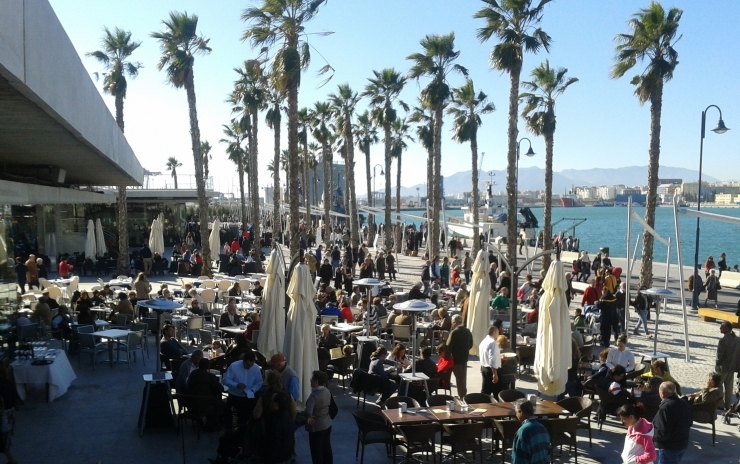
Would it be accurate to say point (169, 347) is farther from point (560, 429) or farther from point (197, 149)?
point (197, 149)

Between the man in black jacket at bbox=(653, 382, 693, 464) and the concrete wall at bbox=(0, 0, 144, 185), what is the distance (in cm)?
790

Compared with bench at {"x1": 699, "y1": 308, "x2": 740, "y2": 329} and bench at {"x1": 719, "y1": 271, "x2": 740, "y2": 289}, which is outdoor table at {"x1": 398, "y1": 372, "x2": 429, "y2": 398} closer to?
bench at {"x1": 699, "y1": 308, "x2": 740, "y2": 329}

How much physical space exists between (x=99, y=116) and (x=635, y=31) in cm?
2155

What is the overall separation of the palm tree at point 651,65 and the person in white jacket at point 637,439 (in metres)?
18.2

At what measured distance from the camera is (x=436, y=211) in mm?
33406

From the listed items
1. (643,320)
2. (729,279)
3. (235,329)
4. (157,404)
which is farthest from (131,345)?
(729,279)

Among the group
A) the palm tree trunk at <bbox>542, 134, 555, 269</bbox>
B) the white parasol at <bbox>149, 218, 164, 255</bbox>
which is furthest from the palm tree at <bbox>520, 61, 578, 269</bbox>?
the white parasol at <bbox>149, 218, 164, 255</bbox>

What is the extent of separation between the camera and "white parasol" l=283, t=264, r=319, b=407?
10.8m

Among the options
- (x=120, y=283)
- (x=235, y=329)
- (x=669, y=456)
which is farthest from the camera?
(x=120, y=283)

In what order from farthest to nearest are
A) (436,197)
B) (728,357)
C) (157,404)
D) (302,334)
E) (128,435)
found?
(436,197) < (728,357) < (302,334) < (157,404) < (128,435)

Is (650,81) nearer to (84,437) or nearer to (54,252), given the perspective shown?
(84,437)

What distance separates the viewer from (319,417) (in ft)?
27.0

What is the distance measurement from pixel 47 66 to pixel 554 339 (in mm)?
9034

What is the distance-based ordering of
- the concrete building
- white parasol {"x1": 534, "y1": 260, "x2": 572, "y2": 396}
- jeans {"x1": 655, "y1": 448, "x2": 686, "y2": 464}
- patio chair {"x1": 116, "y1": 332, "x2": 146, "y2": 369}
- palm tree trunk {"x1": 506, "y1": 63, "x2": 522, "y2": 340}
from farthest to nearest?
palm tree trunk {"x1": 506, "y1": 63, "x2": 522, "y2": 340} → patio chair {"x1": 116, "y1": 332, "x2": 146, "y2": 369} → white parasol {"x1": 534, "y1": 260, "x2": 572, "y2": 396} → jeans {"x1": 655, "y1": 448, "x2": 686, "y2": 464} → the concrete building
